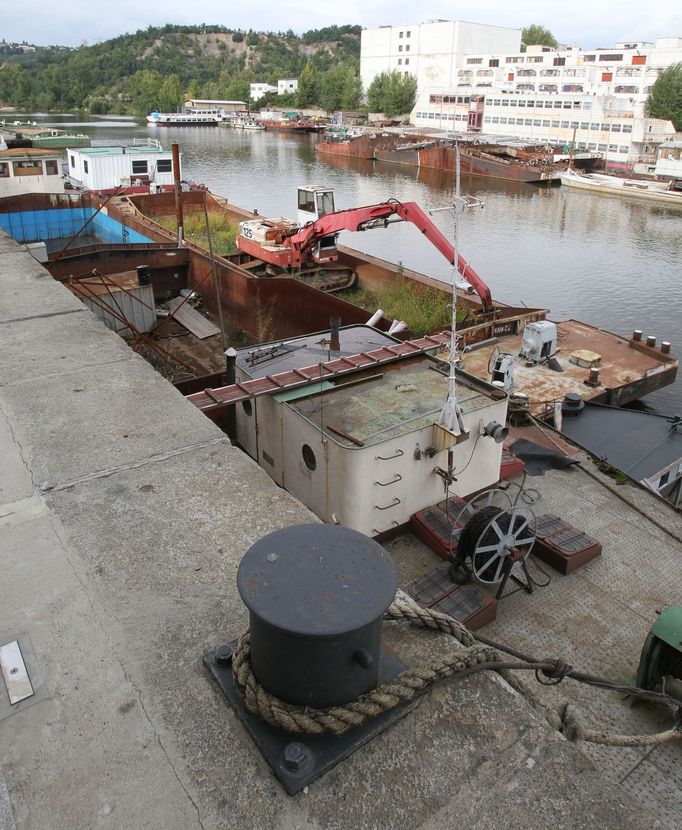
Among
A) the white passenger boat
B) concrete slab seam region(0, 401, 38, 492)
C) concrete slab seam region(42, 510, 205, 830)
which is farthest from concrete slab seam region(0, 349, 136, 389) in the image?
the white passenger boat

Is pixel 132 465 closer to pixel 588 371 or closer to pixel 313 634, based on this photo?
pixel 313 634

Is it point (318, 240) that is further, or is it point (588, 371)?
point (318, 240)

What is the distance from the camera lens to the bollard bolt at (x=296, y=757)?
233 centimetres

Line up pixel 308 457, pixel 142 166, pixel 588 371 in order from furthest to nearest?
pixel 142 166 < pixel 588 371 < pixel 308 457

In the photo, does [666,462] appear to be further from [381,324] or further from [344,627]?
[344,627]

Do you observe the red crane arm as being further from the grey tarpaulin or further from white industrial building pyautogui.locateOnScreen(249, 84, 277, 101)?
white industrial building pyautogui.locateOnScreen(249, 84, 277, 101)

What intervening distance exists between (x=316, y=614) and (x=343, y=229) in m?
20.3

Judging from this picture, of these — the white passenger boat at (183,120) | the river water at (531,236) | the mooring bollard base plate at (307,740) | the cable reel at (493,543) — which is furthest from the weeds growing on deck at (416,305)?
the white passenger boat at (183,120)

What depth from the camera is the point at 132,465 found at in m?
4.29

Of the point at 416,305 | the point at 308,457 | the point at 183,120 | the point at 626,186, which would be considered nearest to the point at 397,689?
the point at 308,457

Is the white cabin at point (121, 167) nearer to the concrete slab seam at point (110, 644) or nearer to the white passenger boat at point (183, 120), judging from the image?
the concrete slab seam at point (110, 644)

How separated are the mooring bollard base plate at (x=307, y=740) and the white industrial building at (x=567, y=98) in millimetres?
76647

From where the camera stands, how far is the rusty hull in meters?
15.8

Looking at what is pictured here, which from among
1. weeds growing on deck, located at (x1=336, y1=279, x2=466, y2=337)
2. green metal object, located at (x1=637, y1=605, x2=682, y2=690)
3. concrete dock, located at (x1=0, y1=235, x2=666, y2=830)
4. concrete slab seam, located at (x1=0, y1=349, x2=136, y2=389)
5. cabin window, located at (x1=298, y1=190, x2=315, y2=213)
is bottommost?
green metal object, located at (x1=637, y1=605, x2=682, y2=690)
